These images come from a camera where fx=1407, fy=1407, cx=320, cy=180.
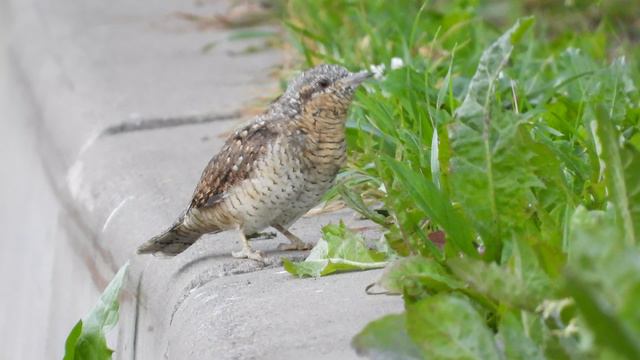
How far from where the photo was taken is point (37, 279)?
5.92m

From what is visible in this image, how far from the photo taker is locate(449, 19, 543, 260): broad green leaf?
129 inches

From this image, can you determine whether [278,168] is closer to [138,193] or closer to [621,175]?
[138,193]

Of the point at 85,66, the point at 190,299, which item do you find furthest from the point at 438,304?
the point at 85,66

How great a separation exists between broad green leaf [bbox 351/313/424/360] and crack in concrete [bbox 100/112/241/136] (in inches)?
120

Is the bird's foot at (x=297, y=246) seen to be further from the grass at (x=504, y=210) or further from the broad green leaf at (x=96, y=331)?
the broad green leaf at (x=96, y=331)

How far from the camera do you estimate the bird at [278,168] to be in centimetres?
398

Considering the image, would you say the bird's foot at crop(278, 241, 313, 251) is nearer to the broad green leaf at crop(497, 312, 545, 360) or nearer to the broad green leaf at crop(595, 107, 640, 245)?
the broad green leaf at crop(595, 107, 640, 245)

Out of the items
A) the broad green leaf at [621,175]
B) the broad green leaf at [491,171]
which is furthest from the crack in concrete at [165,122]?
the broad green leaf at [621,175]

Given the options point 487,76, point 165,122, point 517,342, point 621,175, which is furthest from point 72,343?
point 165,122

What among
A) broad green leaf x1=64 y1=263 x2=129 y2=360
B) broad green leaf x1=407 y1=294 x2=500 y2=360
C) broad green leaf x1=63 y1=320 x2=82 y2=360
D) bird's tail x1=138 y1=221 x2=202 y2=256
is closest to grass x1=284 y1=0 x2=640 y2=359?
broad green leaf x1=407 y1=294 x2=500 y2=360

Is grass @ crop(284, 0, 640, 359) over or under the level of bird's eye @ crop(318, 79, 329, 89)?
under

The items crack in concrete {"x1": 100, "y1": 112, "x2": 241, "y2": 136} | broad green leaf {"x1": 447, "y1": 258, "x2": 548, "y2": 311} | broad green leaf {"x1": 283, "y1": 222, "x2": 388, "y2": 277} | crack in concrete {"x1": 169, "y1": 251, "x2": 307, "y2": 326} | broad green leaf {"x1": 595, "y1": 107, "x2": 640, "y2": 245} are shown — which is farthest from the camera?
crack in concrete {"x1": 100, "y1": 112, "x2": 241, "y2": 136}

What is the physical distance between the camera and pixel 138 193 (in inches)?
190

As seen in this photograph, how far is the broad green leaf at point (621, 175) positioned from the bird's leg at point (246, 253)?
4.34ft
